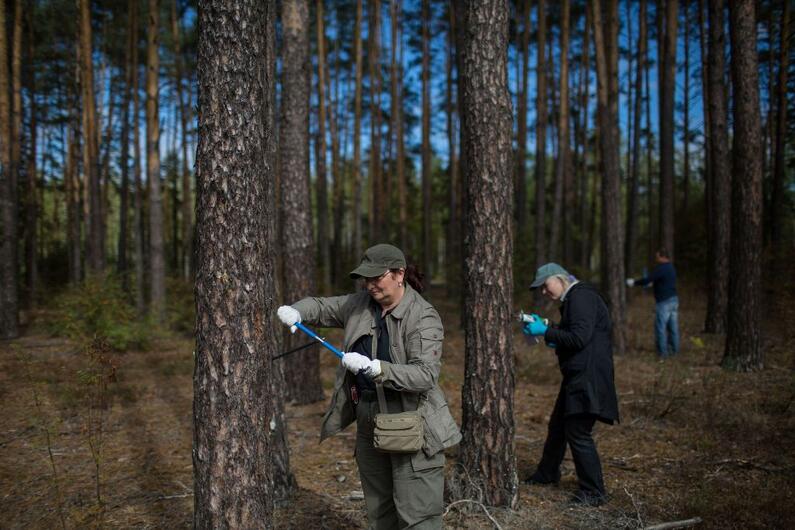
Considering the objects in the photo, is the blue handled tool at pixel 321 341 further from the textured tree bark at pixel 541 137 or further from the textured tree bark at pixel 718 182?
the textured tree bark at pixel 541 137

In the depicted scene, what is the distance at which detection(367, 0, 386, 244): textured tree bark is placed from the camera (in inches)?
791

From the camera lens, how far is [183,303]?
14.2 meters

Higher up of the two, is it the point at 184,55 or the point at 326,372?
the point at 184,55

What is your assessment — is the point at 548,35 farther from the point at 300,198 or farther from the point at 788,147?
the point at 300,198

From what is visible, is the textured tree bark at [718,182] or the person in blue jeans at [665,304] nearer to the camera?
the person in blue jeans at [665,304]

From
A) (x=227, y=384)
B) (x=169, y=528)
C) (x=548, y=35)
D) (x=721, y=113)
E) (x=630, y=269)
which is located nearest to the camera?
(x=227, y=384)

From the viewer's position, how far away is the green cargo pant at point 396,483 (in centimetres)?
316

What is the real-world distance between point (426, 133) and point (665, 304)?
1199 centimetres

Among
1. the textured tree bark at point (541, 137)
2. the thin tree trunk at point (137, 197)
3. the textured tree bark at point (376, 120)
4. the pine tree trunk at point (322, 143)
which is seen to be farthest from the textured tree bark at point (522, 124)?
the thin tree trunk at point (137, 197)

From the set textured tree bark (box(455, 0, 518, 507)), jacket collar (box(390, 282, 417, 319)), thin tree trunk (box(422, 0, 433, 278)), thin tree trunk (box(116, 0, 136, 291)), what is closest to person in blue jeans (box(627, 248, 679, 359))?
textured tree bark (box(455, 0, 518, 507))

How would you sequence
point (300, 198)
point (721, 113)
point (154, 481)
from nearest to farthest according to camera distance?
point (154, 481), point (300, 198), point (721, 113)

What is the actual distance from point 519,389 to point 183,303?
9.36 metres

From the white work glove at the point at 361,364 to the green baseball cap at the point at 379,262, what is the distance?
47 centimetres

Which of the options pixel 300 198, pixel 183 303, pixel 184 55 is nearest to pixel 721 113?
pixel 300 198
